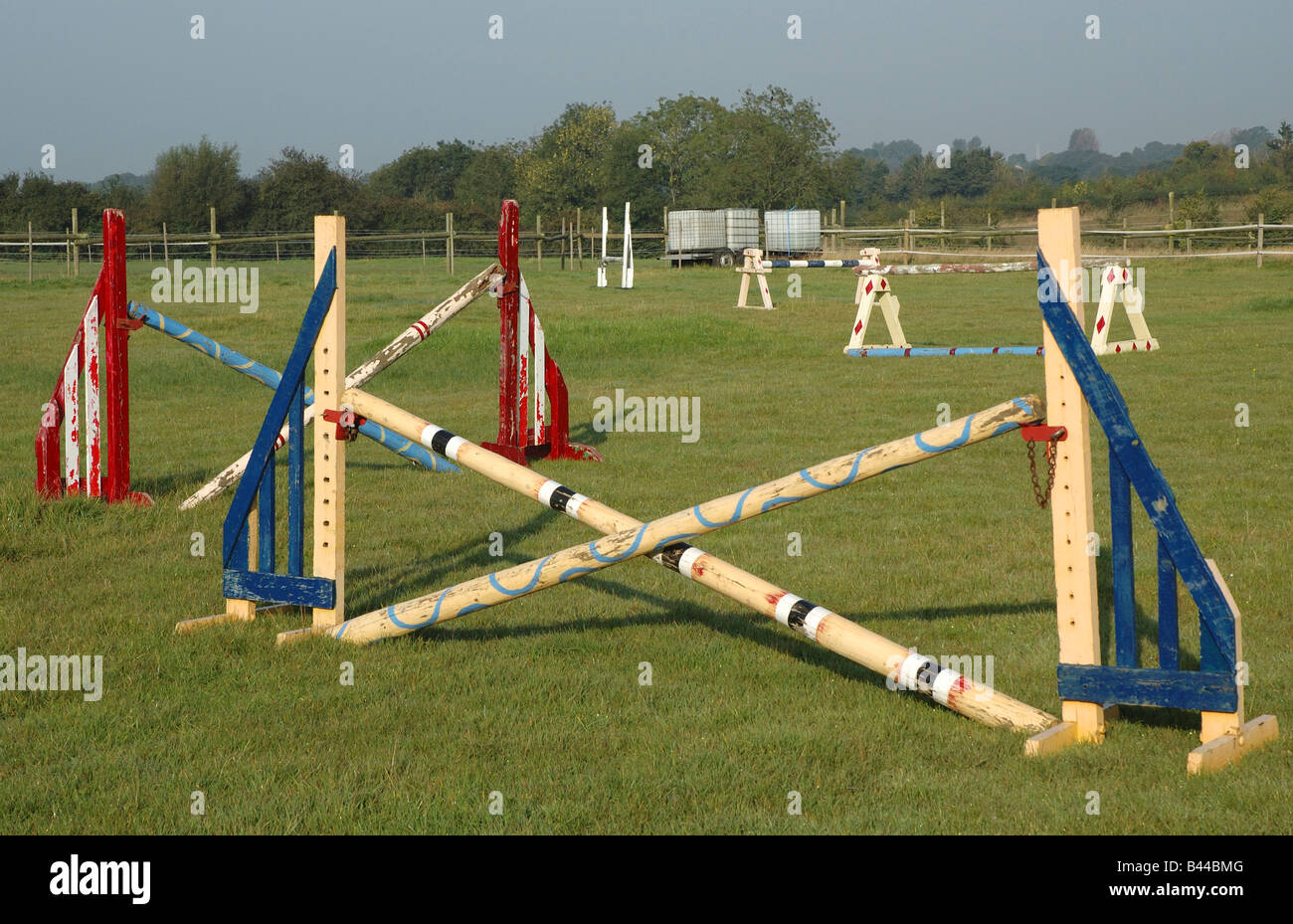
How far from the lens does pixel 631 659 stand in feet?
17.5

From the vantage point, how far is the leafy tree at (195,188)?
6931cm

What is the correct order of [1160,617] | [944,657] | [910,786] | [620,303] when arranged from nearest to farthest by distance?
[910,786], [1160,617], [944,657], [620,303]

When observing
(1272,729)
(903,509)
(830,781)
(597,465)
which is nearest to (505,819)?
(830,781)

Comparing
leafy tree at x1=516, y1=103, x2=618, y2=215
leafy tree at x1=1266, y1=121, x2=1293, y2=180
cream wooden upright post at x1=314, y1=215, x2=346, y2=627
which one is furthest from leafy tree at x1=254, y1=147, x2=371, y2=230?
cream wooden upright post at x1=314, y1=215, x2=346, y2=627

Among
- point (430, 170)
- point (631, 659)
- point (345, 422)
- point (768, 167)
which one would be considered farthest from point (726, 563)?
point (430, 170)

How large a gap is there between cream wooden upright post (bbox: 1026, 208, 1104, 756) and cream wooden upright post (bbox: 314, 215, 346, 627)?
9.89 feet

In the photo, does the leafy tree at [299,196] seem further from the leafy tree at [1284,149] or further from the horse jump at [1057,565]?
the horse jump at [1057,565]

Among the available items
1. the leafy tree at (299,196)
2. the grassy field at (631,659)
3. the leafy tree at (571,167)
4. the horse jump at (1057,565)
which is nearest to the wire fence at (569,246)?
the leafy tree at (299,196)

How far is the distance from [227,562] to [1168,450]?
24.8 ft

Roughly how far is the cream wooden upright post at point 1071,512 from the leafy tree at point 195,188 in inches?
2730

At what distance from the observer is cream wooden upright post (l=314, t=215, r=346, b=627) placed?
5.55 meters

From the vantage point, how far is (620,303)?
83.4 feet

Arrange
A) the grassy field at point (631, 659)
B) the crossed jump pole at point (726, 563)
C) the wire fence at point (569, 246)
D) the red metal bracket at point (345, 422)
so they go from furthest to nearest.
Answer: the wire fence at point (569, 246), the red metal bracket at point (345, 422), the crossed jump pole at point (726, 563), the grassy field at point (631, 659)
